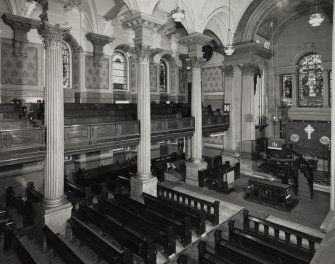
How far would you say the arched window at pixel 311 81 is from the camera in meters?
16.4

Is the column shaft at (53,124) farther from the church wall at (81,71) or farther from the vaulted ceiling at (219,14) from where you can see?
the vaulted ceiling at (219,14)

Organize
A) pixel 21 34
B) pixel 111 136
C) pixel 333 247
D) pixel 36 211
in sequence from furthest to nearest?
1. pixel 21 34
2. pixel 111 136
3. pixel 36 211
4. pixel 333 247

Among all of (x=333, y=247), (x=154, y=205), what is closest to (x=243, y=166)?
(x=154, y=205)

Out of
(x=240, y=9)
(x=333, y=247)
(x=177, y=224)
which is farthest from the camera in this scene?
(x=240, y=9)

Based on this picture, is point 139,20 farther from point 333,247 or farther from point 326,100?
point 326,100

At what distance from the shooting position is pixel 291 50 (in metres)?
17.3

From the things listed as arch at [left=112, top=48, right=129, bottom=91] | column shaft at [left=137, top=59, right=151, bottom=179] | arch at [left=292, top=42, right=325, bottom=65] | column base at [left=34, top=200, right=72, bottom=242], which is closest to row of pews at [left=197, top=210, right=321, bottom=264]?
column base at [left=34, top=200, right=72, bottom=242]

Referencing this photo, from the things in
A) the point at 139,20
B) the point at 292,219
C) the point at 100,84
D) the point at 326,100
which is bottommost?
the point at 292,219

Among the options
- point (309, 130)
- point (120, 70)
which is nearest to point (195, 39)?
point (120, 70)

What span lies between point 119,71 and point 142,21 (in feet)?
23.3

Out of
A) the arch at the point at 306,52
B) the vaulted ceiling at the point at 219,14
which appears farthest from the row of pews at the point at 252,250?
the arch at the point at 306,52

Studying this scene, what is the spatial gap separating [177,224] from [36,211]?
14.9 ft

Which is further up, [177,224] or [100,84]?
[100,84]

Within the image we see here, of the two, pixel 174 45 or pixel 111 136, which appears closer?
pixel 111 136
